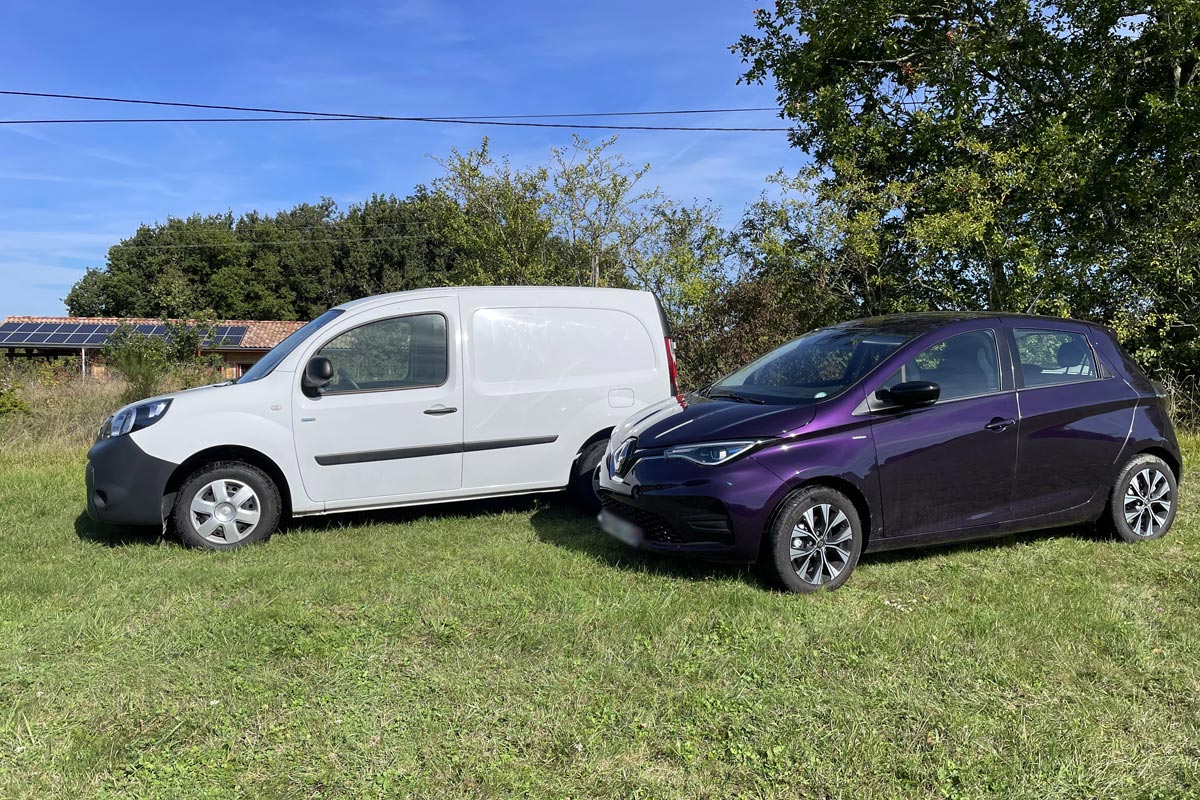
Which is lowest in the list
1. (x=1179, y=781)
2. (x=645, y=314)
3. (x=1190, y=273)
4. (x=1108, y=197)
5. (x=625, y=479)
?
(x=1179, y=781)

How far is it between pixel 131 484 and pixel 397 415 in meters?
1.81

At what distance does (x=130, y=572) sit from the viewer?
4879mm

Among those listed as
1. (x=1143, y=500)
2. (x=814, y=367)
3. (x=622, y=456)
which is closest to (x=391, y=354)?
(x=622, y=456)

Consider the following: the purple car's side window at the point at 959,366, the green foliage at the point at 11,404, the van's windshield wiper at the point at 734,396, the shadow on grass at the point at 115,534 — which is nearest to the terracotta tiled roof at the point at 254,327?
the green foliage at the point at 11,404

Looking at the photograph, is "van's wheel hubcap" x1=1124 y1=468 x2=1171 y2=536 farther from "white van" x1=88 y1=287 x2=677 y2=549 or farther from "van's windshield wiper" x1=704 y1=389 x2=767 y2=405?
"white van" x1=88 y1=287 x2=677 y2=549

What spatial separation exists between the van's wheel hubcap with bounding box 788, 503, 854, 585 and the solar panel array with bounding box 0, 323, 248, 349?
109 ft

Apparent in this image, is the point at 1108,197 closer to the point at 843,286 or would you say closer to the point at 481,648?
the point at 843,286

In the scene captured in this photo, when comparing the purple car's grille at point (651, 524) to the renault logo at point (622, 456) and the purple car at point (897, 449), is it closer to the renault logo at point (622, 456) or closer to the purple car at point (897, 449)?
the purple car at point (897, 449)

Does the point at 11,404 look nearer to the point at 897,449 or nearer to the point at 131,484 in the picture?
the point at 131,484

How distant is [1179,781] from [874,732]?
3.16ft

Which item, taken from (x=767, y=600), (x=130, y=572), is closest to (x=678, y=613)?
(x=767, y=600)

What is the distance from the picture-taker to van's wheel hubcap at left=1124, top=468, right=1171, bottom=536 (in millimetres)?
5355

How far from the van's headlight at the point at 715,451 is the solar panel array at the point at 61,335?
1292 inches

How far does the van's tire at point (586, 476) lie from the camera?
6.26 metres
